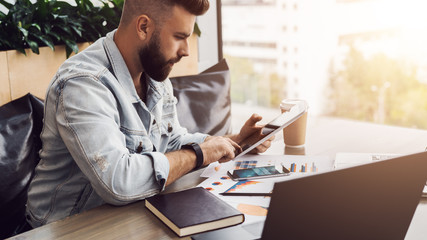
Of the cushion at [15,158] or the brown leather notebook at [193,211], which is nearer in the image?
the brown leather notebook at [193,211]

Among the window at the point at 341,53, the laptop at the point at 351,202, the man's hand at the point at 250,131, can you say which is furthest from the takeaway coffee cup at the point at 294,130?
the window at the point at 341,53

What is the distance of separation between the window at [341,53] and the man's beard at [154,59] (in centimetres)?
1122

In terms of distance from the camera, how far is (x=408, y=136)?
1.60 metres

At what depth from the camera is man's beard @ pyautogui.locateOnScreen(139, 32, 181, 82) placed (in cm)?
135

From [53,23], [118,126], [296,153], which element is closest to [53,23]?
[53,23]

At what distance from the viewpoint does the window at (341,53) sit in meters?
13.2

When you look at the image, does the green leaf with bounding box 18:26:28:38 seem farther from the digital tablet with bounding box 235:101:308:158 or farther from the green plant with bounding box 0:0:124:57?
the digital tablet with bounding box 235:101:308:158

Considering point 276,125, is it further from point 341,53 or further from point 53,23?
point 341,53

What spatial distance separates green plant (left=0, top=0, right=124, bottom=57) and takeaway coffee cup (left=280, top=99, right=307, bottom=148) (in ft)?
3.04

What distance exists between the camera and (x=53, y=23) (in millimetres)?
1844

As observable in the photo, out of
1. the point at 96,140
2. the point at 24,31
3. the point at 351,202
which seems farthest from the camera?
the point at 24,31

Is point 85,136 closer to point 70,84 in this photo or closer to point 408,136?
point 70,84

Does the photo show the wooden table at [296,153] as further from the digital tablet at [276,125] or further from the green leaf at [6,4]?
the green leaf at [6,4]

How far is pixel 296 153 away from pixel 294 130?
0.10 m
